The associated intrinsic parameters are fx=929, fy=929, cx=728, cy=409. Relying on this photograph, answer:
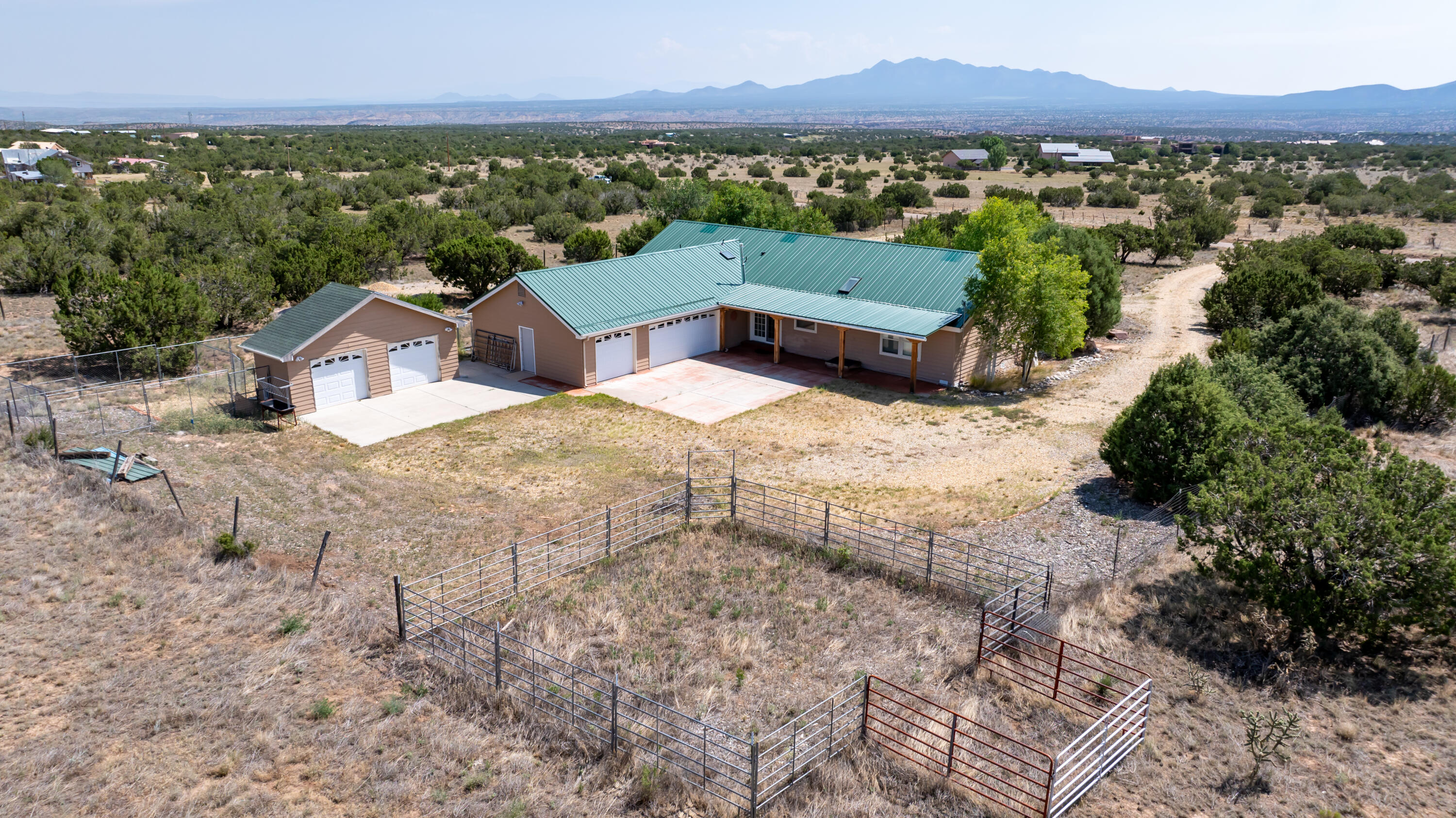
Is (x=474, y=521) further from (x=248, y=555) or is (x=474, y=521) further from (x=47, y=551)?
(x=47, y=551)

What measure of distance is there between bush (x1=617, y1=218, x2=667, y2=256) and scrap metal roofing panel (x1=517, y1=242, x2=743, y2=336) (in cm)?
986

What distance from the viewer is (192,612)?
14.9 metres

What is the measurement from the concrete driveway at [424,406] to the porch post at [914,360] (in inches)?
456

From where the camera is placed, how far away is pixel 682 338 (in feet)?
109

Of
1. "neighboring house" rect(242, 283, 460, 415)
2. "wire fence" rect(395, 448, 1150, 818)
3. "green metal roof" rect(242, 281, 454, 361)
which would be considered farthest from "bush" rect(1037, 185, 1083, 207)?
"wire fence" rect(395, 448, 1150, 818)

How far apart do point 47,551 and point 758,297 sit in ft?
74.4

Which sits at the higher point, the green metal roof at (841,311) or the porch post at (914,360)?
the green metal roof at (841,311)

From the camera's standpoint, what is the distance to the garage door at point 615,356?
30.3 meters

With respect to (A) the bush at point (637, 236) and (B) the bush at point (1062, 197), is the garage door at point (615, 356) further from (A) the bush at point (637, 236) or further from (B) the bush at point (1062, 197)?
(B) the bush at point (1062, 197)

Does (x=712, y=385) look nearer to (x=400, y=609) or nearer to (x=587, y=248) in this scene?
(x=400, y=609)

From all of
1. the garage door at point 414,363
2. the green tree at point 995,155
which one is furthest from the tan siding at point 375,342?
the green tree at point 995,155

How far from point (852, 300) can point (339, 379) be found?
669 inches

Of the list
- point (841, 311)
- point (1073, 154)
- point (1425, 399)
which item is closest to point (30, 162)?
point (841, 311)

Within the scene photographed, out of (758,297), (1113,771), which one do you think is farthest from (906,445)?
(1113,771)
